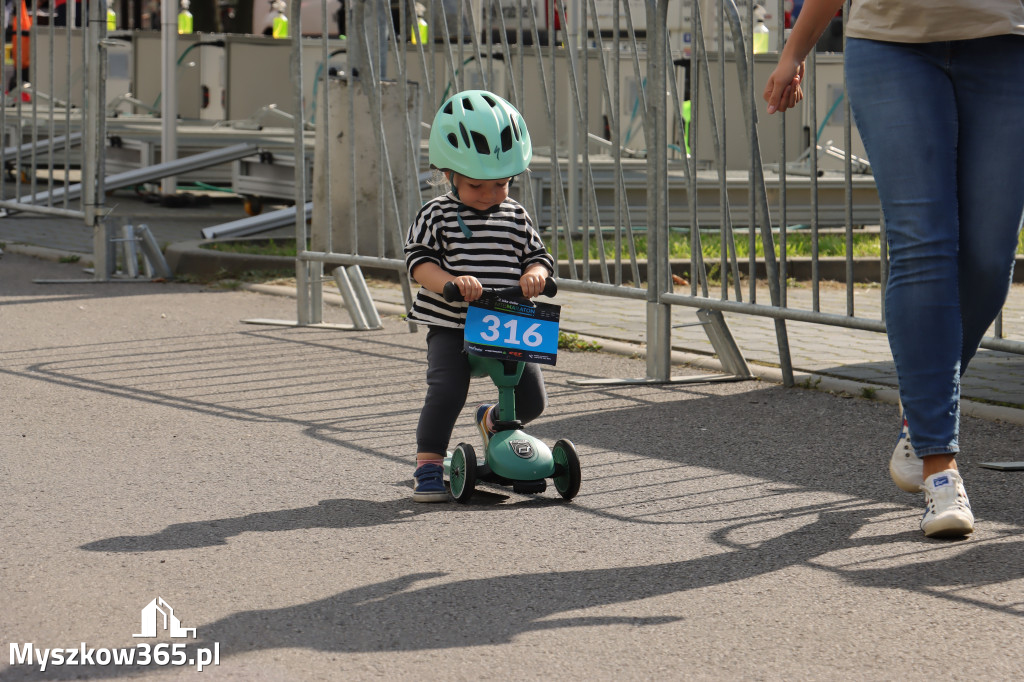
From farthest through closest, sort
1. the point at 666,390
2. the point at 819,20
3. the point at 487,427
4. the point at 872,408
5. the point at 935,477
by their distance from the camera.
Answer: the point at 666,390, the point at 872,408, the point at 487,427, the point at 819,20, the point at 935,477

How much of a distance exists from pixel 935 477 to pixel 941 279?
1.56 ft

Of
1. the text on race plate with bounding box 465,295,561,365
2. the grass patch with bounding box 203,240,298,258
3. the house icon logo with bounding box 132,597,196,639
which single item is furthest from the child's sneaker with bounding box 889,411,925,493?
the grass patch with bounding box 203,240,298,258

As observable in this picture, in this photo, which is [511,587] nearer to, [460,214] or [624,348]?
[460,214]

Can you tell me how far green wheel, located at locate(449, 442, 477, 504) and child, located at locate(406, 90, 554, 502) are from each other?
0.05m

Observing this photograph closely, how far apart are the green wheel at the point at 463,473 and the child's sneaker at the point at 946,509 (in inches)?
45.8

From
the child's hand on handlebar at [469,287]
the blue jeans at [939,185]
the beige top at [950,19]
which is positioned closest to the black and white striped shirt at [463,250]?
the child's hand on handlebar at [469,287]

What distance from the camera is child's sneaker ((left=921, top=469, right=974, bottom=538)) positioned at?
3.60 meters

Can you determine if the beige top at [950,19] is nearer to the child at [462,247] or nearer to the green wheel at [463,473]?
the child at [462,247]

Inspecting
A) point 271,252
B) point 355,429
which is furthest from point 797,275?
point 355,429

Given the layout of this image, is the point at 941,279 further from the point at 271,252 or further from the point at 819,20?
the point at 271,252

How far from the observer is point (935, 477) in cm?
368

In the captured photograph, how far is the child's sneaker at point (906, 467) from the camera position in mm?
3926

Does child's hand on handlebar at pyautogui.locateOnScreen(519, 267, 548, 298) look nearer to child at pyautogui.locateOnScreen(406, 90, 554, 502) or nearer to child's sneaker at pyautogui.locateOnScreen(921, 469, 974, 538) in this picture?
child at pyautogui.locateOnScreen(406, 90, 554, 502)

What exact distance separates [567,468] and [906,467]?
88 cm
